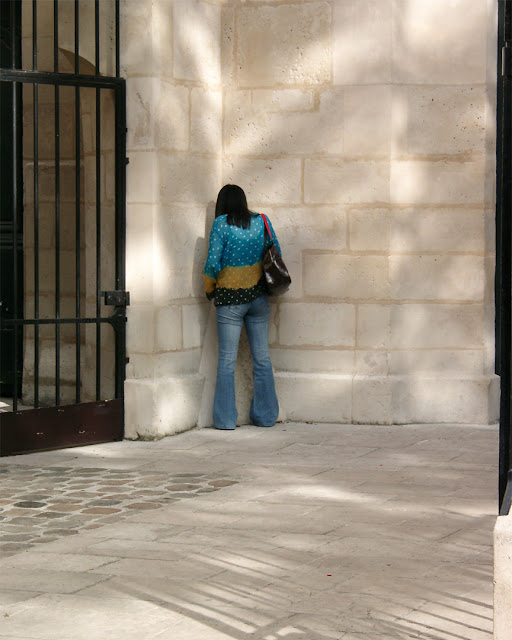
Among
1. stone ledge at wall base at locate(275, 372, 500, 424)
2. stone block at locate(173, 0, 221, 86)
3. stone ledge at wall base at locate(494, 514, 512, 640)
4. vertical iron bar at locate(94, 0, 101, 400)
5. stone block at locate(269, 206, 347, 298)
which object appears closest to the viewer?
stone ledge at wall base at locate(494, 514, 512, 640)

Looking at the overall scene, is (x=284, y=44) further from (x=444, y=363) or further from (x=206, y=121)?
(x=444, y=363)

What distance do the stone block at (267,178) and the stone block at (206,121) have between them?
0.21 meters

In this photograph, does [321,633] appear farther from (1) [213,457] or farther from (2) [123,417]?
(2) [123,417]

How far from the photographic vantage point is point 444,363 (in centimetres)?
838

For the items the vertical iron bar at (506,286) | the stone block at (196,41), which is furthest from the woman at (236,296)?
the vertical iron bar at (506,286)

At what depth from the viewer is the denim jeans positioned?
320 inches

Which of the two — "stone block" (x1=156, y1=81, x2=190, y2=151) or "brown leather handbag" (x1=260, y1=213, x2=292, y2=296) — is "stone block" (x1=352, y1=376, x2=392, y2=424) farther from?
"stone block" (x1=156, y1=81, x2=190, y2=151)

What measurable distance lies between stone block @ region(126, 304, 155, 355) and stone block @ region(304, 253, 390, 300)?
1355 millimetres

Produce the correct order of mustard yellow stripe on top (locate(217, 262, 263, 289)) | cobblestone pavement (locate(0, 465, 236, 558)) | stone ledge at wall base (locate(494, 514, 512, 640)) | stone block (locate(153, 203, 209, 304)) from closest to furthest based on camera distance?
stone ledge at wall base (locate(494, 514, 512, 640)), cobblestone pavement (locate(0, 465, 236, 558)), stone block (locate(153, 203, 209, 304)), mustard yellow stripe on top (locate(217, 262, 263, 289))

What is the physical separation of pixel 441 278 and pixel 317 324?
986mm

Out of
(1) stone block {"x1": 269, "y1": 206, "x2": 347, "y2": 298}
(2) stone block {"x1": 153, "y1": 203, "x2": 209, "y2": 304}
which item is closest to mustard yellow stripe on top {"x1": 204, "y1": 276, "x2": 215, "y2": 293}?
(2) stone block {"x1": 153, "y1": 203, "x2": 209, "y2": 304}

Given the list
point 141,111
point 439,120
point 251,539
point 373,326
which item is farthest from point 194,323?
point 251,539

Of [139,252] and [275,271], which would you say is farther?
[275,271]

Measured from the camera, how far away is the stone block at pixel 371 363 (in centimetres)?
830
